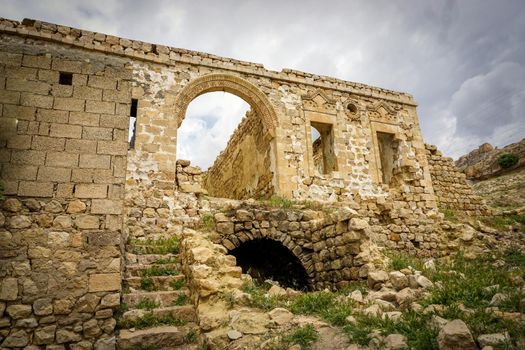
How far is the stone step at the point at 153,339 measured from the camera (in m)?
3.74

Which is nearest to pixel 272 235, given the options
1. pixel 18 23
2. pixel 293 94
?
pixel 293 94

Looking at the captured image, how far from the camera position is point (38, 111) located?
434cm

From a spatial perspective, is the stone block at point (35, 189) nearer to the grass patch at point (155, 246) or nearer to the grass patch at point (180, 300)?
the grass patch at point (180, 300)

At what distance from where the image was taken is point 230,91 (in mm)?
10562

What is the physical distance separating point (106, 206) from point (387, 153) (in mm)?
10993

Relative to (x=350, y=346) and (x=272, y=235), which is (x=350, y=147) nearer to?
(x=272, y=235)

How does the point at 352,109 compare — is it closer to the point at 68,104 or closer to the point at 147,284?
the point at 147,284

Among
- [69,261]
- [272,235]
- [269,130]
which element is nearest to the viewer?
[69,261]

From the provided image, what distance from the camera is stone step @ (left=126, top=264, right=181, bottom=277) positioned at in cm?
541

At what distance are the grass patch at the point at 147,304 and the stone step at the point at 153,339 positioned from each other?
18.7 inches

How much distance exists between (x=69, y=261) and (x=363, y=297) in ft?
12.2

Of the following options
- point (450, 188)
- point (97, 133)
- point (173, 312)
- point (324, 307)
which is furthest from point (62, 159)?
point (450, 188)

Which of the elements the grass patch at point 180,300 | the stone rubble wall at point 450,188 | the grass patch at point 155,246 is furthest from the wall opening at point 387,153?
the grass patch at point 180,300

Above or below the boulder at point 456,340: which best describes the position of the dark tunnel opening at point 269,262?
above
